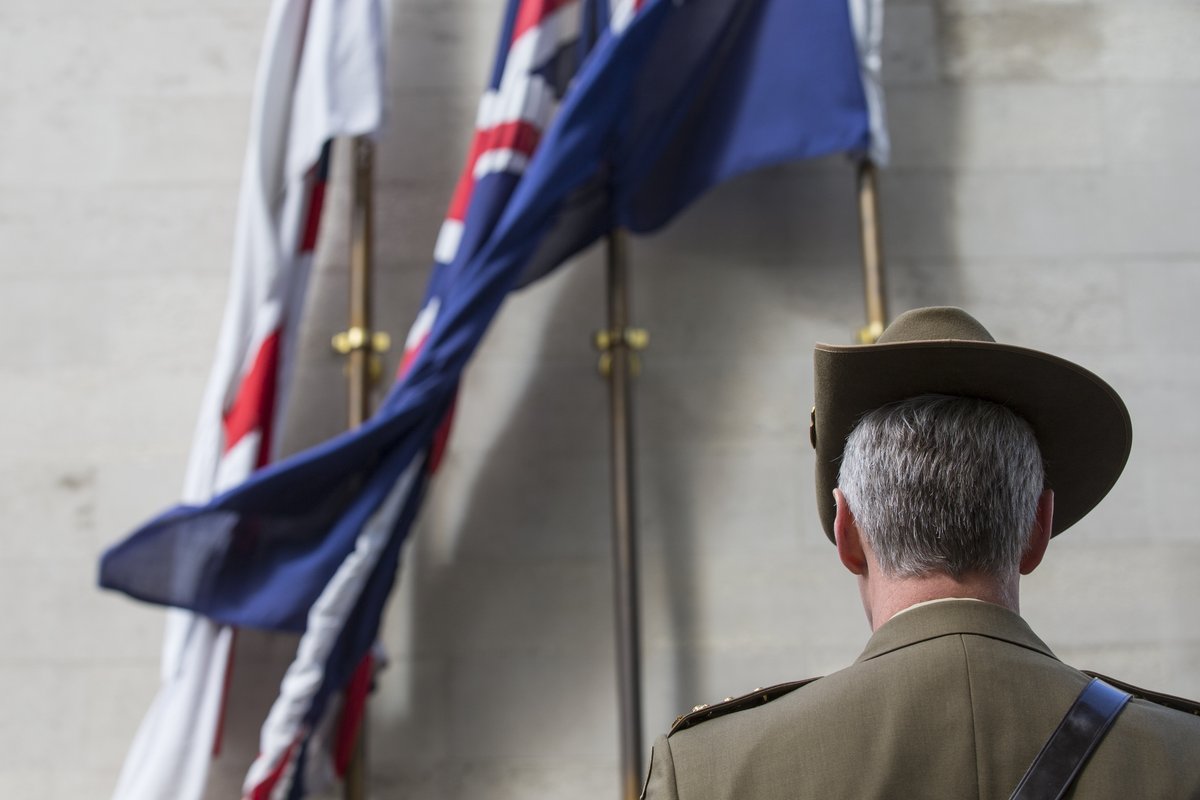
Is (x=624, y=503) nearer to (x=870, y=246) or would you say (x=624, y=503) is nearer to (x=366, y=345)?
(x=366, y=345)

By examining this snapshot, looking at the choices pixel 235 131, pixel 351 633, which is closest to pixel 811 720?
pixel 351 633

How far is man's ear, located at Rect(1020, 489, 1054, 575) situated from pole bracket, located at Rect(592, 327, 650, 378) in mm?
1981

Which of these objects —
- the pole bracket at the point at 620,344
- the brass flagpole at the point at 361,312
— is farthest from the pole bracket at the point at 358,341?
the pole bracket at the point at 620,344

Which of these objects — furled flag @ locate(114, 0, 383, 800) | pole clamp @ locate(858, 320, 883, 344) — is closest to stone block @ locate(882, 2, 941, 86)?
pole clamp @ locate(858, 320, 883, 344)

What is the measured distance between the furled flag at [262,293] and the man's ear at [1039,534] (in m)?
2.01

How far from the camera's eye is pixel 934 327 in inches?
50.2

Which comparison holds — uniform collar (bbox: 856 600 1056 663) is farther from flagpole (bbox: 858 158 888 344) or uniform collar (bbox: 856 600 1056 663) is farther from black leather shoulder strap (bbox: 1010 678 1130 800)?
flagpole (bbox: 858 158 888 344)

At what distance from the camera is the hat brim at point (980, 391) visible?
1216 mm

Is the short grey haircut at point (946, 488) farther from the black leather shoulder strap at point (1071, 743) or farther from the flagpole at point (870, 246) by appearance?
the flagpole at point (870, 246)

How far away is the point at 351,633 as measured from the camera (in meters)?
2.83

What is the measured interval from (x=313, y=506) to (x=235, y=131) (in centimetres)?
111

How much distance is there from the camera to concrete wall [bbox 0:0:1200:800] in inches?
121

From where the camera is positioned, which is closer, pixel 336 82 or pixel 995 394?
pixel 995 394

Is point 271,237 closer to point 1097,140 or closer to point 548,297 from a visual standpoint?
point 548,297
